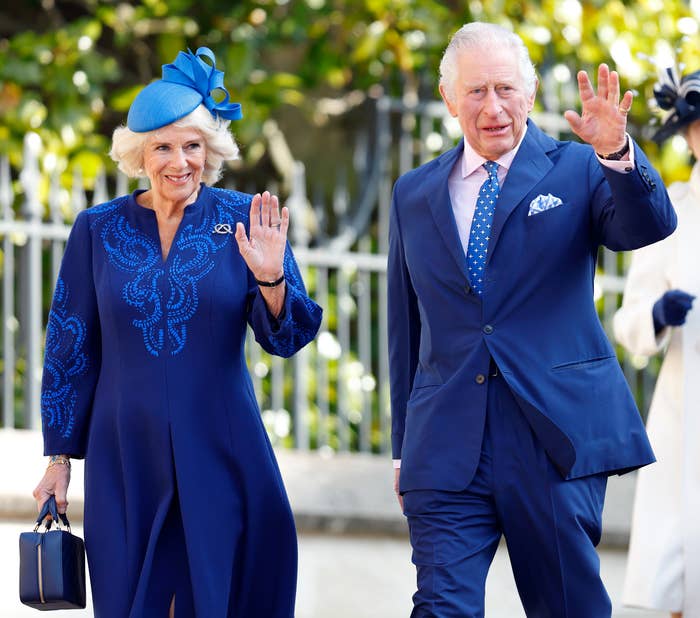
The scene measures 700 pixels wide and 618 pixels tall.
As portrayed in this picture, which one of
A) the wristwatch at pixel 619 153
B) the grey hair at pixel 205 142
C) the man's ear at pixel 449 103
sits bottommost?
the wristwatch at pixel 619 153

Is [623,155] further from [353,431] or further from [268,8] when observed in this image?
[268,8]

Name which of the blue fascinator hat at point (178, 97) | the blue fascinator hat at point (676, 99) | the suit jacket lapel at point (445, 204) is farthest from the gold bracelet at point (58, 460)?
the blue fascinator hat at point (676, 99)

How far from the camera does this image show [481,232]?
396 cm

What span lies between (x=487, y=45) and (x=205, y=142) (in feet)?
2.66

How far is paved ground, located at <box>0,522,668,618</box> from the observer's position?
19.8 feet

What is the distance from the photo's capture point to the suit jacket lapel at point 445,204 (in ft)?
12.9

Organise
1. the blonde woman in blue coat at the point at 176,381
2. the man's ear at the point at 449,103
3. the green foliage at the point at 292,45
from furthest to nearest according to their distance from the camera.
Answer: the green foliage at the point at 292,45, the blonde woman in blue coat at the point at 176,381, the man's ear at the point at 449,103

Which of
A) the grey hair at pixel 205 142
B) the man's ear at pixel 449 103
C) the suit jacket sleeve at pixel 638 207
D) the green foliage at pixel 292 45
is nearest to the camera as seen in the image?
the suit jacket sleeve at pixel 638 207

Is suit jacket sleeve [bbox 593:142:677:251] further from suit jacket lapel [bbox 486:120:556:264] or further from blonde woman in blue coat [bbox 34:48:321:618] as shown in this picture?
blonde woman in blue coat [bbox 34:48:321:618]

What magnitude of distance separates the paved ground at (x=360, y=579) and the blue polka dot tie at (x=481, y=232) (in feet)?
7.84

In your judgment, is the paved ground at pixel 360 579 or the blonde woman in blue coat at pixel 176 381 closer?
the blonde woman in blue coat at pixel 176 381

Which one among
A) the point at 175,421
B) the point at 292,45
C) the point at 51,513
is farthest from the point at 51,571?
the point at 292,45

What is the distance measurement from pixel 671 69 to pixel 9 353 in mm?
2766

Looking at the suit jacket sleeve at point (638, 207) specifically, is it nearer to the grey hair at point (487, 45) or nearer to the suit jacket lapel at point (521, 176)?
the suit jacket lapel at point (521, 176)
